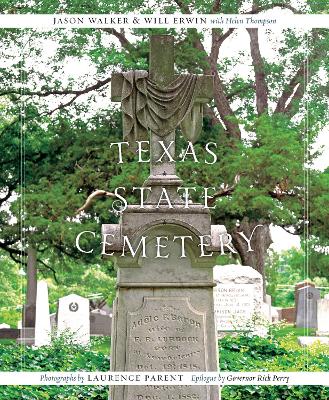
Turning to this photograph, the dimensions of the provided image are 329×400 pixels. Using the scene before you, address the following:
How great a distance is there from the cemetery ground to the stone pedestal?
6.31 ft

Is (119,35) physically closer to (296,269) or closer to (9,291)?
(9,291)

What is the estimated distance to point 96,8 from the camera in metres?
21.0

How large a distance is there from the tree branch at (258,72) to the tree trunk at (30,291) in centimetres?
675

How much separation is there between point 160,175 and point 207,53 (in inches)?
594

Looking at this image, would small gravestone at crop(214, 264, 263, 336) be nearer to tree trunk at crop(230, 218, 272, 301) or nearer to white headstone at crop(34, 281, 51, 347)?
white headstone at crop(34, 281, 51, 347)

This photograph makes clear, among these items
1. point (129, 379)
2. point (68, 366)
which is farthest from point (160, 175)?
point (68, 366)

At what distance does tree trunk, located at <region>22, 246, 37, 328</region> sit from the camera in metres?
23.3

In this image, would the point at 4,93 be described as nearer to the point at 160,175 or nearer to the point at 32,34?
the point at 32,34

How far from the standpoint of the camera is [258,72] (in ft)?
79.2

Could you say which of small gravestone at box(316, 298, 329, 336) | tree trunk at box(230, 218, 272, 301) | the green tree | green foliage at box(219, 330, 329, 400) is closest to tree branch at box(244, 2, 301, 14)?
the green tree

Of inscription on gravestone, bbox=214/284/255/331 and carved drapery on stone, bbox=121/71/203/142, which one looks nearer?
carved drapery on stone, bbox=121/71/203/142

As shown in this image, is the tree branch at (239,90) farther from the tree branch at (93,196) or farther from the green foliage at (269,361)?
the green foliage at (269,361)

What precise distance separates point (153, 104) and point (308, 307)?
19787 mm

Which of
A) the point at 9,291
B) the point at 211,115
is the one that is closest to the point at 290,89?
the point at 211,115
